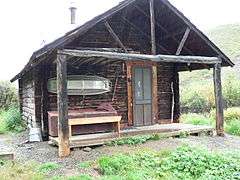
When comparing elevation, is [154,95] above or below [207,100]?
above

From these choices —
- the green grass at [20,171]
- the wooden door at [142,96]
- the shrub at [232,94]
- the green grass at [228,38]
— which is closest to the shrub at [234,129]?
the wooden door at [142,96]

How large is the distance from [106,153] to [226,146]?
13.0 ft

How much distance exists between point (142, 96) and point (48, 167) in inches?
257

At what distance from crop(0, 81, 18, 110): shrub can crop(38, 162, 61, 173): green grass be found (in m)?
13.4

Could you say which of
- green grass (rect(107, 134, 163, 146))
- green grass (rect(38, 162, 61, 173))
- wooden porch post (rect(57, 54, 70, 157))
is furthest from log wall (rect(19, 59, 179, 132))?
green grass (rect(38, 162, 61, 173))

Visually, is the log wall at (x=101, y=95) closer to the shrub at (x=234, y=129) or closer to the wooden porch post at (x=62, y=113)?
the shrub at (x=234, y=129)

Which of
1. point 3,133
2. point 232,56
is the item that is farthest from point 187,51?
point 232,56

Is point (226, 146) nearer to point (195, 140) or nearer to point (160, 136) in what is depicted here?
point (195, 140)

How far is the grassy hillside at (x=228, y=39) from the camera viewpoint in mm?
38750

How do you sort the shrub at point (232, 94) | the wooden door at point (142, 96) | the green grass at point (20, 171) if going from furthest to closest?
the shrub at point (232, 94) < the wooden door at point (142, 96) < the green grass at point (20, 171)

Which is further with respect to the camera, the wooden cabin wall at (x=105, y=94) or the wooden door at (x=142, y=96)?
the wooden door at (x=142, y=96)

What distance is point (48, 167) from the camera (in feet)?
27.6

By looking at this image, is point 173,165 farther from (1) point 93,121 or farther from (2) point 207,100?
(2) point 207,100

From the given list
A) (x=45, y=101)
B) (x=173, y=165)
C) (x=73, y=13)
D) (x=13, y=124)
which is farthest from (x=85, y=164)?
(x=73, y=13)
